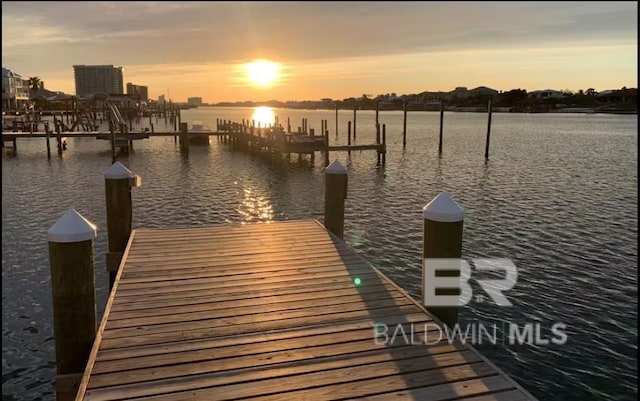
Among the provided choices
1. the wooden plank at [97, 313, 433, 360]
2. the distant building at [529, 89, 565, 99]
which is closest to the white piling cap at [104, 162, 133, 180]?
the wooden plank at [97, 313, 433, 360]

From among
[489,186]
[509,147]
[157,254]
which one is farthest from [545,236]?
[509,147]

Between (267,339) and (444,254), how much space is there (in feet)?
7.01

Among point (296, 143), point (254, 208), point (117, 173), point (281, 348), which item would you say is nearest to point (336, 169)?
point (117, 173)

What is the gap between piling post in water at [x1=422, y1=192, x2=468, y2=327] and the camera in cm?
541

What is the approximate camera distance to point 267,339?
4840 mm

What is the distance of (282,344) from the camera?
4.74m

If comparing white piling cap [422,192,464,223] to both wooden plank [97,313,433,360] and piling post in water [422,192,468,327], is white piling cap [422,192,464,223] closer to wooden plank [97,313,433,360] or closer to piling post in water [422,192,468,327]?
piling post in water [422,192,468,327]

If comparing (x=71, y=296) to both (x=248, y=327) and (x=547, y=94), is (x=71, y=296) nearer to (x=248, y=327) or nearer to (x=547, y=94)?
(x=248, y=327)

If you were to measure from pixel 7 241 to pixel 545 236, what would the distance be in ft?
48.9

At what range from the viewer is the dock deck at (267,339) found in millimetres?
3979

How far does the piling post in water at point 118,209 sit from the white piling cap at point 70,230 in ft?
11.5

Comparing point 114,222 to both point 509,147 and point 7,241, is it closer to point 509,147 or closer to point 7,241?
point 7,241

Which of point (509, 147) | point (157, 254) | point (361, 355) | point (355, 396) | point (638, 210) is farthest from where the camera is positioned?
point (509, 147)

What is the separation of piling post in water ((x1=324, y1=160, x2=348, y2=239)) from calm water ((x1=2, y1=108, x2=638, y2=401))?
224 centimetres
